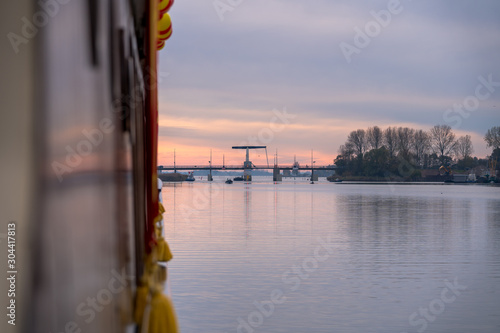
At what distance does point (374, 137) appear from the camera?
251ft

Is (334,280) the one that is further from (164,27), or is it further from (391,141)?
(391,141)

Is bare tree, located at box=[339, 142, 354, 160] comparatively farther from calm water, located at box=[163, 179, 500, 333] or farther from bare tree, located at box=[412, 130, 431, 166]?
calm water, located at box=[163, 179, 500, 333]

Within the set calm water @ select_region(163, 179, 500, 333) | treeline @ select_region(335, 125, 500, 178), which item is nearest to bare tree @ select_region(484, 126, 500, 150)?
treeline @ select_region(335, 125, 500, 178)

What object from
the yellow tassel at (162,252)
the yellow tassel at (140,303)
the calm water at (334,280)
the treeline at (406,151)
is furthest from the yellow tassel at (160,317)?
the treeline at (406,151)

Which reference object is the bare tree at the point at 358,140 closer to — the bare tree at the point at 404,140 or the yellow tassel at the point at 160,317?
the bare tree at the point at 404,140

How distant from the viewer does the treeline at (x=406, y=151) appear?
70750mm

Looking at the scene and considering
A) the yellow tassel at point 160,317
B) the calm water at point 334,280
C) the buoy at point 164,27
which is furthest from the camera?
the calm water at point 334,280

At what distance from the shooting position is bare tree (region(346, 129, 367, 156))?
77875 mm

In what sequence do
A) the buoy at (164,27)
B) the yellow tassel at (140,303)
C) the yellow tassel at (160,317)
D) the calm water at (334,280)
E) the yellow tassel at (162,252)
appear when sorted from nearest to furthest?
1. the yellow tassel at (160,317)
2. the yellow tassel at (140,303)
3. the yellow tassel at (162,252)
4. the buoy at (164,27)
5. the calm water at (334,280)

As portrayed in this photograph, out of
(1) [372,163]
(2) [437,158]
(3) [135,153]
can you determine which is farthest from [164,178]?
(3) [135,153]

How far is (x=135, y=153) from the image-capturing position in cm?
245

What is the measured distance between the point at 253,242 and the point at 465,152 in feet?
232

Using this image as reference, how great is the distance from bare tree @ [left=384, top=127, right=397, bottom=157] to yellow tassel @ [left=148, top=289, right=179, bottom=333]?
75.4 meters

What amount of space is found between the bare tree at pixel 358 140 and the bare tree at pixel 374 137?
0.83 meters
